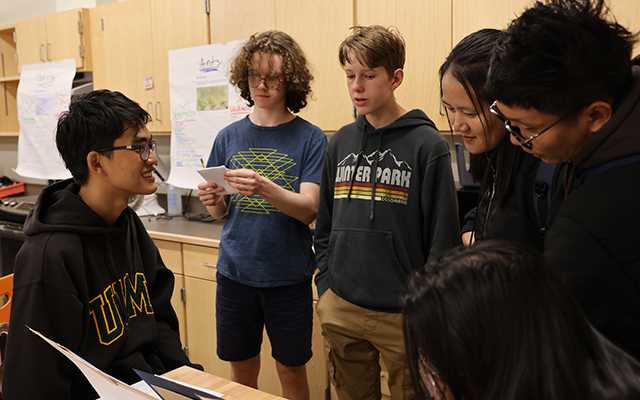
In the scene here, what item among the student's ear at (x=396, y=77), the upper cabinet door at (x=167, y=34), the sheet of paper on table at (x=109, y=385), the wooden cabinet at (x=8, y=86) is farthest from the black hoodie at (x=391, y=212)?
the wooden cabinet at (x=8, y=86)

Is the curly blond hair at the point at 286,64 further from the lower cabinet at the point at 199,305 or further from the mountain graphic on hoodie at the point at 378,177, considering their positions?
the lower cabinet at the point at 199,305

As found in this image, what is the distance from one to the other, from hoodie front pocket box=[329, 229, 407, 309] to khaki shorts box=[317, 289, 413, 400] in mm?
36

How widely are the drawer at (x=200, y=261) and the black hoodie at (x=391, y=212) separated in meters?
1.19

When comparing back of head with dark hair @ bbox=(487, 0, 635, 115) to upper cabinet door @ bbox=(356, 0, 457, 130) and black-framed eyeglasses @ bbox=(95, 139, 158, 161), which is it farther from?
upper cabinet door @ bbox=(356, 0, 457, 130)

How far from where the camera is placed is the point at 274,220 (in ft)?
6.70

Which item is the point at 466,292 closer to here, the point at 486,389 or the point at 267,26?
the point at 486,389

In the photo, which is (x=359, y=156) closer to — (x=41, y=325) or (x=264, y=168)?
(x=264, y=168)

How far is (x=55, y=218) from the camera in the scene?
142cm

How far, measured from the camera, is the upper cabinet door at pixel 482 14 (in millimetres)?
2230

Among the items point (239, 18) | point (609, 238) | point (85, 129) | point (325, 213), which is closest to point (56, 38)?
point (239, 18)

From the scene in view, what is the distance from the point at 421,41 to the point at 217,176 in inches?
42.4

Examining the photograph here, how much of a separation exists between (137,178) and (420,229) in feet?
2.66

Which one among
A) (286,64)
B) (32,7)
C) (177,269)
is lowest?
(177,269)

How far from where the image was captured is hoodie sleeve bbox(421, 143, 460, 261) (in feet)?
5.42
